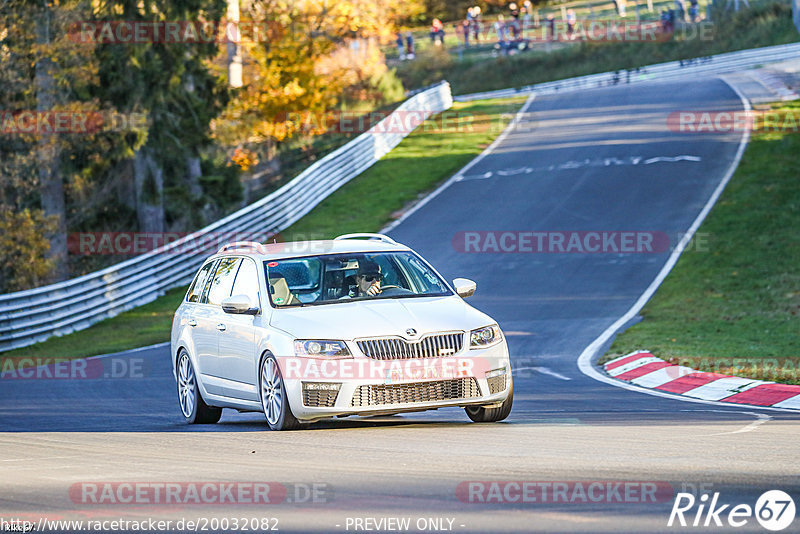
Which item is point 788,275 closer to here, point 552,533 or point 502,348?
point 502,348

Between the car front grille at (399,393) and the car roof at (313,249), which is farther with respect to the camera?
the car roof at (313,249)

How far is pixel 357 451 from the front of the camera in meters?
8.78

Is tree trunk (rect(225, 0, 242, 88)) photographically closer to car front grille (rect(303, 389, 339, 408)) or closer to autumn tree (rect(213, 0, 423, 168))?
autumn tree (rect(213, 0, 423, 168))

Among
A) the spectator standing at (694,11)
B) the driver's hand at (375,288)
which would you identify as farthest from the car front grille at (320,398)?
the spectator standing at (694,11)

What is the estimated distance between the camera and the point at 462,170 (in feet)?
124

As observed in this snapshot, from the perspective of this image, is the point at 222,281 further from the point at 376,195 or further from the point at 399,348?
the point at 376,195

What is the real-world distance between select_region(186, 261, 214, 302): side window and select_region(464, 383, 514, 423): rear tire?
3437mm

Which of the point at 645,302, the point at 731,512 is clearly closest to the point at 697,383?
the point at 731,512

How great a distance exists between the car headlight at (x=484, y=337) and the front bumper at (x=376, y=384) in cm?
11

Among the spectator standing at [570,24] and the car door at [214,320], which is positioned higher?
the spectator standing at [570,24]

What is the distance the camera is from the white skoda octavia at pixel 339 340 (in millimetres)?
9773

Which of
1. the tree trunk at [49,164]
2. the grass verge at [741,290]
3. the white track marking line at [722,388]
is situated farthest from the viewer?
the tree trunk at [49,164]

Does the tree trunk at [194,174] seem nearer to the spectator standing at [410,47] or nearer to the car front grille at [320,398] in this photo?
the car front grille at [320,398]

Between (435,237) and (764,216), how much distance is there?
24.2ft
